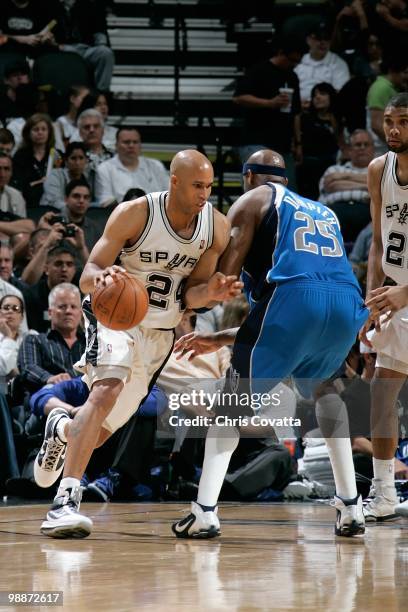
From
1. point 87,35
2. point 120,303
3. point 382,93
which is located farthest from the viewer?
point 87,35

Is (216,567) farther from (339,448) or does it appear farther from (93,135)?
(93,135)

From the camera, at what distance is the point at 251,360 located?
453 cm

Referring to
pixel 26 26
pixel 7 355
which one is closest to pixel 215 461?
pixel 7 355

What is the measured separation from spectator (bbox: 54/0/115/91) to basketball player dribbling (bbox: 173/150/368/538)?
7.45 m

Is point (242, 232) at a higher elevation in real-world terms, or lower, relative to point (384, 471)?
higher

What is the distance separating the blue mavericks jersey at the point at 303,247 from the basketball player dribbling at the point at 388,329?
54 centimetres

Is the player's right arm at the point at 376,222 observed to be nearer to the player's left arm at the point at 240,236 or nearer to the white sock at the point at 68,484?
the player's left arm at the point at 240,236

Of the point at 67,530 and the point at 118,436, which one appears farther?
the point at 118,436

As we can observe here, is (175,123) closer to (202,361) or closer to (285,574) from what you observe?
(202,361)

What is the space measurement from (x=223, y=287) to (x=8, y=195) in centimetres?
540

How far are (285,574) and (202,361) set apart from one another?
371cm

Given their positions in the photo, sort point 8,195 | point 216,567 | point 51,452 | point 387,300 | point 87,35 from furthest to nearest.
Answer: point 87,35 < point 8,195 < point 51,452 < point 387,300 < point 216,567

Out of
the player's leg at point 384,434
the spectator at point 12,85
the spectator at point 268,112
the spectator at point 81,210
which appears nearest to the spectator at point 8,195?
the spectator at point 81,210

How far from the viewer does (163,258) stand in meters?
4.77
